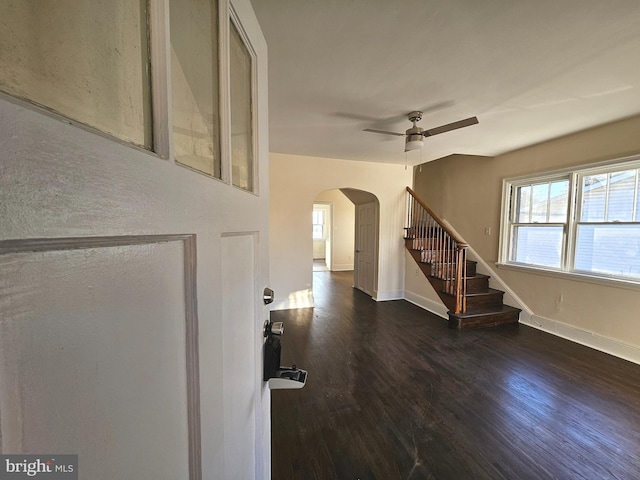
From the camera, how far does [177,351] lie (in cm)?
43

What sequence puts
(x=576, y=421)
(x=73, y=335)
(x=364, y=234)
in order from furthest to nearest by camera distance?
(x=364, y=234) < (x=576, y=421) < (x=73, y=335)

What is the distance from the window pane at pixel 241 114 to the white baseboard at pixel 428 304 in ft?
12.9

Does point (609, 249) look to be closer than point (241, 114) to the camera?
No

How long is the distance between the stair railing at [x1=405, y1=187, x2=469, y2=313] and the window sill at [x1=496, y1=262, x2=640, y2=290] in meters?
0.70

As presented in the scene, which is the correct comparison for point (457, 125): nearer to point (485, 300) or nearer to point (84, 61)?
point (84, 61)

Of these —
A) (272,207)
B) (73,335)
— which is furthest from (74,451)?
(272,207)

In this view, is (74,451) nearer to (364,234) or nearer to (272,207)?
(272,207)

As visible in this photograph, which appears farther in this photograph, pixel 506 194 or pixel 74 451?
pixel 506 194

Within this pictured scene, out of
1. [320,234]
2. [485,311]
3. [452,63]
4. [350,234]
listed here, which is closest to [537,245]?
[485,311]

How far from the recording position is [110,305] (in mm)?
300

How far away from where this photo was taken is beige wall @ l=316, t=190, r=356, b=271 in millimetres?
8098

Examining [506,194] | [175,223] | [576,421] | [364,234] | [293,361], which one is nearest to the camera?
[175,223]

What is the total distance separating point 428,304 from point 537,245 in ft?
5.61

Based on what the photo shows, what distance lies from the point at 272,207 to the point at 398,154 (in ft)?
6.90
